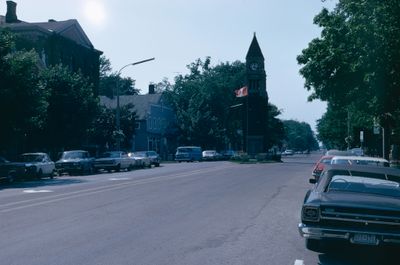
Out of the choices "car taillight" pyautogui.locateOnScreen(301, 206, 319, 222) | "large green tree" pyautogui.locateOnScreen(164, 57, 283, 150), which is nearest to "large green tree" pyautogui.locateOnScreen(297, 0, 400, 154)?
"car taillight" pyautogui.locateOnScreen(301, 206, 319, 222)

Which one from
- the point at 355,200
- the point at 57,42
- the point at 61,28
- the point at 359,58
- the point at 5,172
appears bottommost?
the point at 5,172

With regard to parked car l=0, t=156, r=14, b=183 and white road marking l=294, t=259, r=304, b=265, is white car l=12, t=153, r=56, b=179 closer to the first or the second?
parked car l=0, t=156, r=14, b=183

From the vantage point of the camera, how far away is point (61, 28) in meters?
54.7

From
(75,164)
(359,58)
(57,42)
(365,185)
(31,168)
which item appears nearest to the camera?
(365,185)

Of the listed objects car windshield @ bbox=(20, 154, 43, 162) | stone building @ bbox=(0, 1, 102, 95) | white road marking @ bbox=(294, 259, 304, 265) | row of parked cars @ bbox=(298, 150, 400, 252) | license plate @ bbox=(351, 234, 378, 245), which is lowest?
white road marking @ bbox=(294, 259, 304, 265)

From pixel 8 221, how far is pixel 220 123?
8321 cm

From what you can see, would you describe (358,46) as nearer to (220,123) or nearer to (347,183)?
(347,183)

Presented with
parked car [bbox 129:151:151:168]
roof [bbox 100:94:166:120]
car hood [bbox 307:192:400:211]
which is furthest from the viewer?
roof [bbox 100:94:166:120]

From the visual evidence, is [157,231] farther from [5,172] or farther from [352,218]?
[5,172]

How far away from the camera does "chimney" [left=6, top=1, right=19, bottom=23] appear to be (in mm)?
55531

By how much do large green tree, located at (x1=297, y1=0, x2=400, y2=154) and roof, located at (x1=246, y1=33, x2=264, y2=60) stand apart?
58.9m

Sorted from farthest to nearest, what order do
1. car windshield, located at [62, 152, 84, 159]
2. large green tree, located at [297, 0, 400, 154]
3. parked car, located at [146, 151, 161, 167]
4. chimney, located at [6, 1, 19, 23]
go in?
chimney, located at [6, 1, 19, 23] → parked car, located at [146, 151, 161, 167] → car windshield, located at [62, 152, 84, 159] → large green tree, located at [297, 0, 400, 154]

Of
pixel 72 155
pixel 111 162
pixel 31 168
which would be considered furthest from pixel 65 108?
pixel 31 168

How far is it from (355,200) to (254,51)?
84.3 metres
